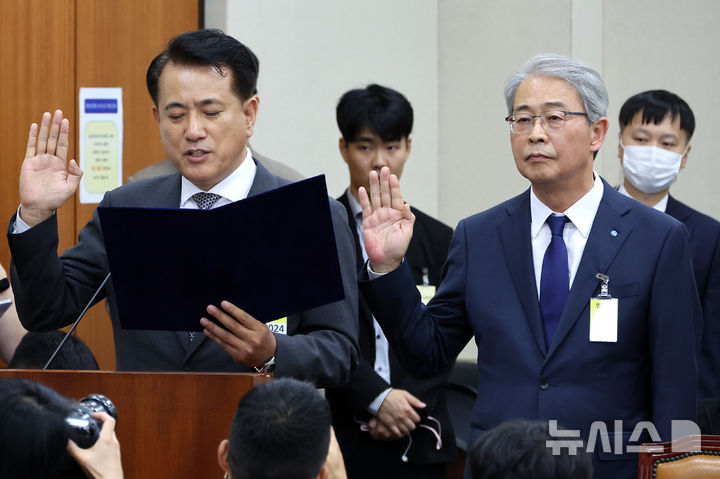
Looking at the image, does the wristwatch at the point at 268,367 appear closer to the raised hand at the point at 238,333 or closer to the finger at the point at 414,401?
the raised hand at the point at 238,333

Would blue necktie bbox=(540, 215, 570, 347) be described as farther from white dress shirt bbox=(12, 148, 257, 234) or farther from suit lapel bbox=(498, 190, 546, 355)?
white dress shirt bbox=(12, 148, 257, 234)

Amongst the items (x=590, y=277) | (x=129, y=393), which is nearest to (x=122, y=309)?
(x=129, y=393)

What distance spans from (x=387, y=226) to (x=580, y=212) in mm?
552

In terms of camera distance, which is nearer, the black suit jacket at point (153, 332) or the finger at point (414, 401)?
the black suit jacket at point (153, 332)

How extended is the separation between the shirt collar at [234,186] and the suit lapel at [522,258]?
2.31 feet

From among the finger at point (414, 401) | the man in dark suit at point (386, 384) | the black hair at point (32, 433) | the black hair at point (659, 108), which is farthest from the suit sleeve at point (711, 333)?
the black hair at point (32, 433)

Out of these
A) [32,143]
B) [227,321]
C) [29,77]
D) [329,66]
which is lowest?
[227,321]

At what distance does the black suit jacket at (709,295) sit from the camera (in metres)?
3.94

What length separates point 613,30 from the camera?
564 cm

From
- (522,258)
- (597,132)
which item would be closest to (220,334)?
(522,258)

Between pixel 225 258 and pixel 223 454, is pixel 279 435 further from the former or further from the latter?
pixel 225 258

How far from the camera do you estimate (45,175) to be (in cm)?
253

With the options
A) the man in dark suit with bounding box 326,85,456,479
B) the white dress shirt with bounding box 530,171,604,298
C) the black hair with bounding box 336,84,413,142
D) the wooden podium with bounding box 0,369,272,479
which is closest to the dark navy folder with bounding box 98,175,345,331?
the wooden podium with bounding box 0,369,272,479

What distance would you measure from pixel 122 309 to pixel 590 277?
1.18 metres
